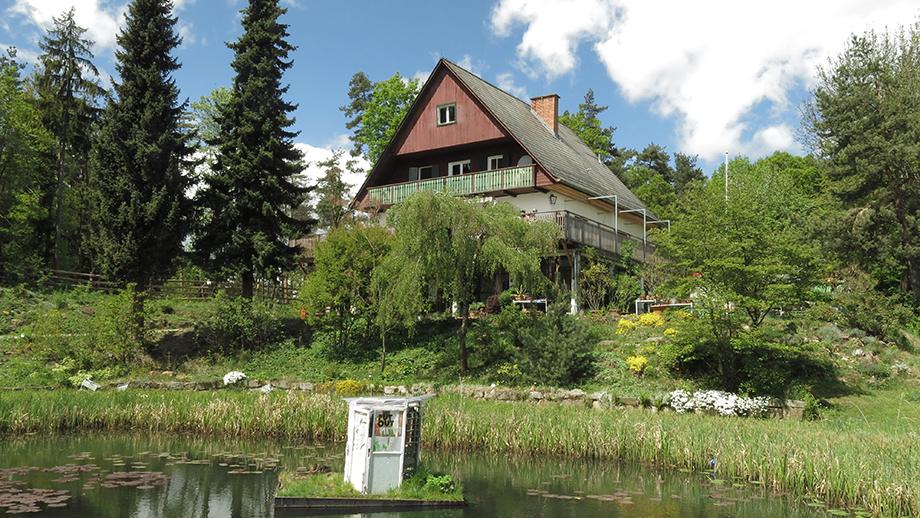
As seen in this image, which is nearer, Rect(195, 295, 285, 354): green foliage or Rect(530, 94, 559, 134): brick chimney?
Rect(195, 295, 285, 354): green foliage

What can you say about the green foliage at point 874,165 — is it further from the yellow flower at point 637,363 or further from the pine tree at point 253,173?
the pine tree at point 253,173

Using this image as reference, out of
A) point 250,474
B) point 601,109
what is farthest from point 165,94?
point 601,109

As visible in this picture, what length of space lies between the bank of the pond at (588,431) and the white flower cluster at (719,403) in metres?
1.03

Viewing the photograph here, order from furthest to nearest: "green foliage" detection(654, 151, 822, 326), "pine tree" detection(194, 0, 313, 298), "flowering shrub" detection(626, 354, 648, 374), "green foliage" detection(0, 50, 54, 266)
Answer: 1. "green foliage" detection(0, 50, 54, 266)
2. "pine tree" detection(194, 0, 313, 298)
3. "flowering shrub" detection(626, 354, 648, 374)
4. "green foliage" detection(654, 151, 822, 326)

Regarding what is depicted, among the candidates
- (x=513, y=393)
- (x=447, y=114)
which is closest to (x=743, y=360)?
(x=513, y=393)

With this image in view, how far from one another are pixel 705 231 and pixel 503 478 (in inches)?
376

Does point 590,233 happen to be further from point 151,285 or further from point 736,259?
point 151,285

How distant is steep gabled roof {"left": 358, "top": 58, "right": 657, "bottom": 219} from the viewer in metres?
28.0

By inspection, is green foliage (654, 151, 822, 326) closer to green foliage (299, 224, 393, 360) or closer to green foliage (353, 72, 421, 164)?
green foliage (299, 224, 393, 360)

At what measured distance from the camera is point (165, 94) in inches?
1008

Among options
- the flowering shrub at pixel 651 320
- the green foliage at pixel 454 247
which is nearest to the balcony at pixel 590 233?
the green foliage at pixel 454 247

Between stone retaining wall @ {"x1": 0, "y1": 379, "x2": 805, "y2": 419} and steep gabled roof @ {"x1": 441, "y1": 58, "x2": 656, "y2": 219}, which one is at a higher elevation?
steep gabled roof @ {"x1": 441, "y1": 58, "x2": 656, "y2": 219}

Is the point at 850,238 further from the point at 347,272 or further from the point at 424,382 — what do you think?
the point at 347,272

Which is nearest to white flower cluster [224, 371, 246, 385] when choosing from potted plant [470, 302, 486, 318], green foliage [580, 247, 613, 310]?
potted plant [470, 302, 486, 318]
